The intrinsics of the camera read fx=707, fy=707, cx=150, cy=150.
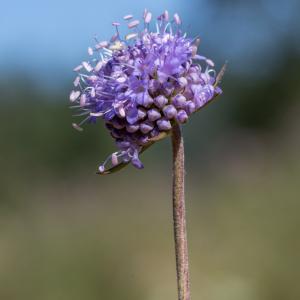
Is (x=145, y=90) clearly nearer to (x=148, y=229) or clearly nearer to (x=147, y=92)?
(x=147, y=92)

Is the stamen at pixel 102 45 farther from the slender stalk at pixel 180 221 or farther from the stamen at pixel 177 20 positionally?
the slender stalk at pixel 180 221

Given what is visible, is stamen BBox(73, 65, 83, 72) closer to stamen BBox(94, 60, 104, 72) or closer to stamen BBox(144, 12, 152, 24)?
stamen BBox(94, 60, 104, 72)

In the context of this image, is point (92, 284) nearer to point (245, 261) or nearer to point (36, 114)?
point (245, 261)

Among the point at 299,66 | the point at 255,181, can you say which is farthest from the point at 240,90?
the point at 255,181

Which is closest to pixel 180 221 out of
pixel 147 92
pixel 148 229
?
pixel 147 92

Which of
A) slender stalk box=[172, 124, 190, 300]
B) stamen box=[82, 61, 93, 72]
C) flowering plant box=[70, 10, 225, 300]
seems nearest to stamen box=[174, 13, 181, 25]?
flowering plant box=[70, 10, 225, 300]

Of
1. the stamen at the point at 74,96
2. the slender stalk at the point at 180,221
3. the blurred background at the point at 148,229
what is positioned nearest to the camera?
the slender stalk at the point at 180,221

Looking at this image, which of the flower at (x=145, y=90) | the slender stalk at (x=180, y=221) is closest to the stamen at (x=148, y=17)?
the flower at (x=145, y=90)
